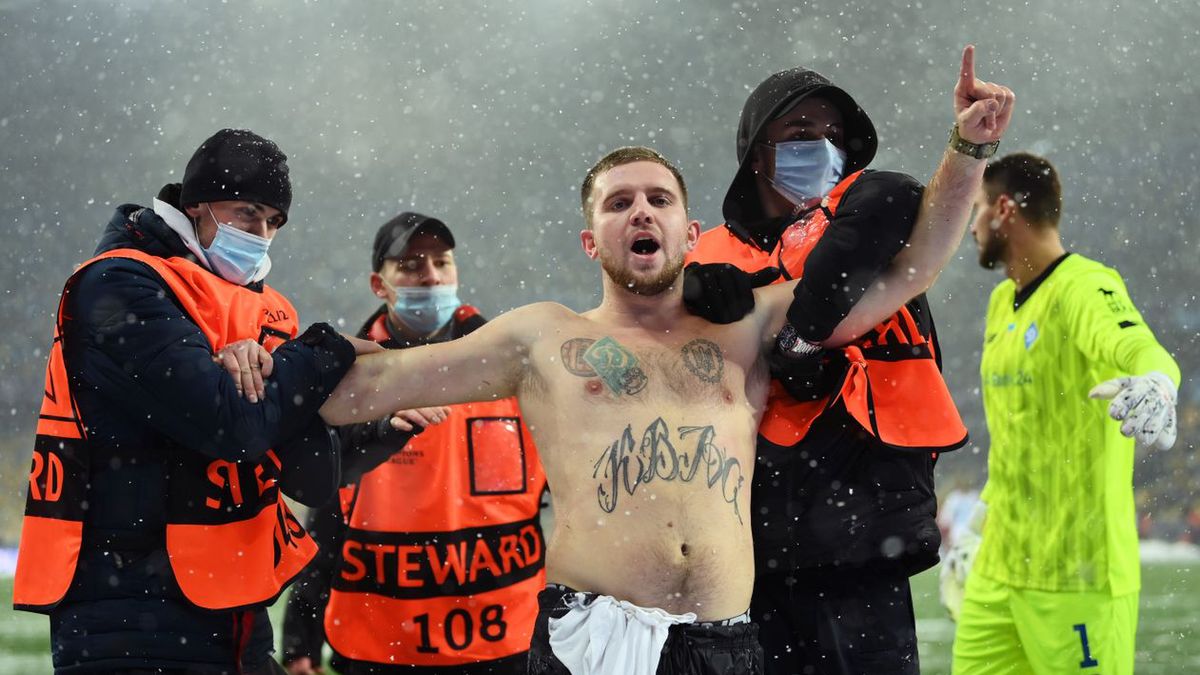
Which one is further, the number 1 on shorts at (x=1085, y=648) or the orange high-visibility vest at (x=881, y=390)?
the number 1 on shorts at (x=1085, y=648)

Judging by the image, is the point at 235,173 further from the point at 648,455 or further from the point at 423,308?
the point at 423,308

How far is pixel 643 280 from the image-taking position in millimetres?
2855

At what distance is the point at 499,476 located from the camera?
4062 mm

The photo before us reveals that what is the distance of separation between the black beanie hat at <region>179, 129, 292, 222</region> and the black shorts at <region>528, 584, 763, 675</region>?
1.21 meters

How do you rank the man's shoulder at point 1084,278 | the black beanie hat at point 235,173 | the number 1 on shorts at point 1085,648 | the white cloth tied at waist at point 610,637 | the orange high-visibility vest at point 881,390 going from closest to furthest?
the white cloth tied at waist at point 610,637 → the orange high-visibility vest at point 881,390 → the black beanie hat at point 235,173 → the number 1 on shorts at point 1085,648 → the man's shoulder at point 1084,278

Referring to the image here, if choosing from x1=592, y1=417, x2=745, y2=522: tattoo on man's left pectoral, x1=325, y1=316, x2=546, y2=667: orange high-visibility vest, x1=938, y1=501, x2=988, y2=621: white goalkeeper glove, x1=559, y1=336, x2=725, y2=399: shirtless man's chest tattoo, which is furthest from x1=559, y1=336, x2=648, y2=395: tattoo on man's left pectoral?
x1=938, y1=501, x2=988, y2=621: white goalkeeper glove

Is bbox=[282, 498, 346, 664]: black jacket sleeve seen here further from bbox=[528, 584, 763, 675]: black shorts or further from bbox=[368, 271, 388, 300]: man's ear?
bbox=[528, 584, 763, 675]: black shorts

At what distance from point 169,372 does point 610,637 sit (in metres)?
1.09

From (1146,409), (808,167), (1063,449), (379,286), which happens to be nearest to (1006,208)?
(1063,449)

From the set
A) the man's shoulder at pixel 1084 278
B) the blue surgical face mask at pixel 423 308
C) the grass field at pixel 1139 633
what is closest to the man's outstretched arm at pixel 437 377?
the blue surgical face mask at pixel 423 308

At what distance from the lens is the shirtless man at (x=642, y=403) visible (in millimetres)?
2555

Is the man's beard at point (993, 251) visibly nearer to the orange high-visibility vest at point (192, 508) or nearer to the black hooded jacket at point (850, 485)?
the black hooded jacket at point (850, 485)

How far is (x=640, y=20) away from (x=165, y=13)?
9889 mm

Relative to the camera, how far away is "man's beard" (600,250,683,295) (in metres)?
2.86
